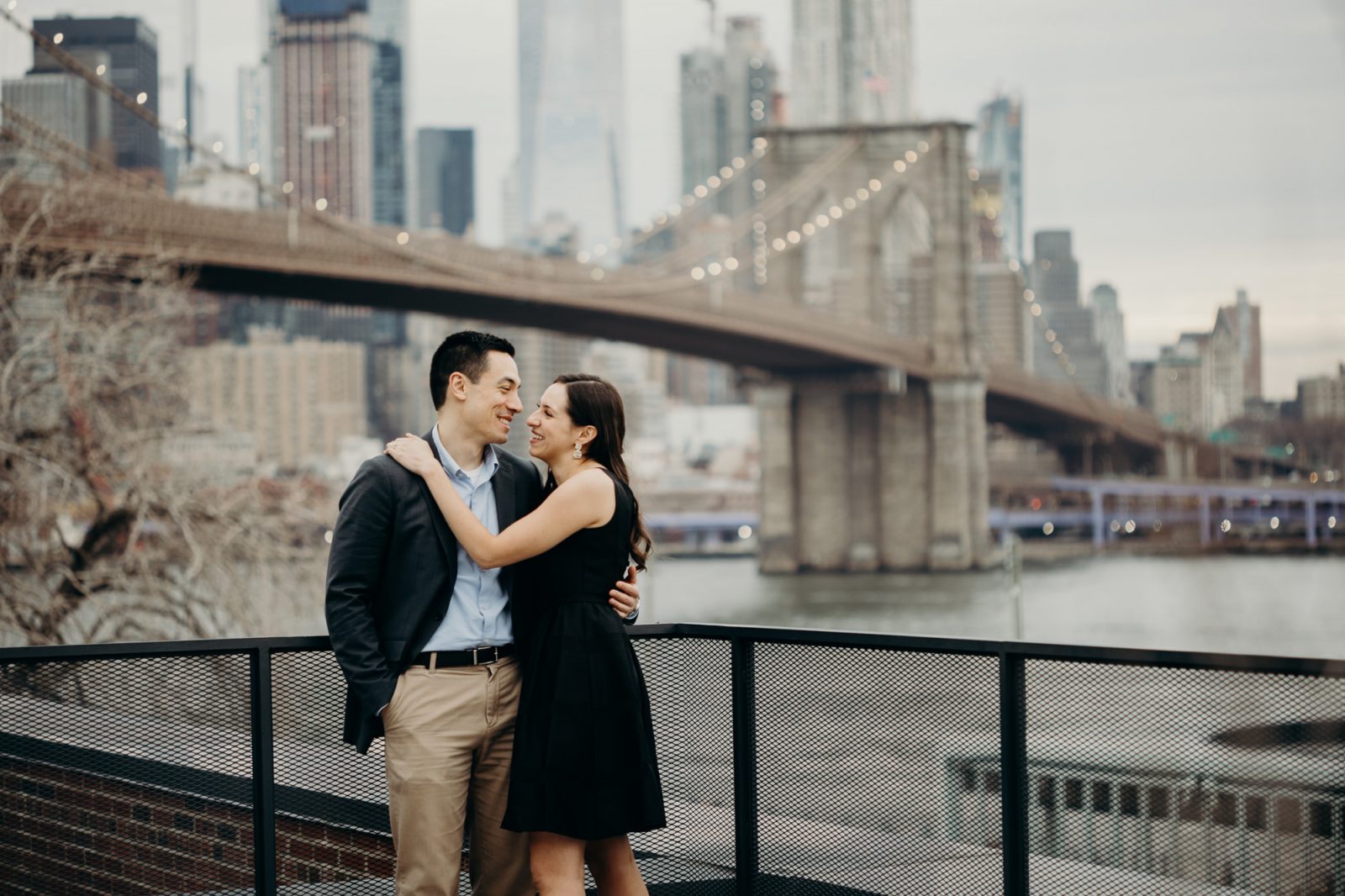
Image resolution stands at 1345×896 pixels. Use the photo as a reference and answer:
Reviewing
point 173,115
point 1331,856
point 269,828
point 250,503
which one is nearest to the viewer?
point 1331,856

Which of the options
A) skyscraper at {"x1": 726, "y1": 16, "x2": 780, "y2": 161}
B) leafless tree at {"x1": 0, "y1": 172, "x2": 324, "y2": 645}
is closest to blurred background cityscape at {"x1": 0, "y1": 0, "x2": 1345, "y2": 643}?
leafless tree at {"x1": 0, "y1": 172, "x2": 324, "y2": 645}

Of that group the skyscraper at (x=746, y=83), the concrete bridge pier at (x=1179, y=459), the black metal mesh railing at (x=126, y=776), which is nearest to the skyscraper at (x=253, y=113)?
the concrete bridge pier at (x=1179, y=459)

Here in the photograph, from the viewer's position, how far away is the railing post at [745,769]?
3.88 metres

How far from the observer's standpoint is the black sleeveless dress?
3256 millimetres

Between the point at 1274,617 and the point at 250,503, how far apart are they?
2702 cm

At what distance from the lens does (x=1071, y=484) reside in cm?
5138

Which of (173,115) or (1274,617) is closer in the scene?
(173,115)

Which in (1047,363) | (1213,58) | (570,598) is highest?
(1213,58)

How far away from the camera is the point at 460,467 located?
338 cm

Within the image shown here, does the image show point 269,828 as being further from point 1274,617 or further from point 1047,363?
point 1047,363

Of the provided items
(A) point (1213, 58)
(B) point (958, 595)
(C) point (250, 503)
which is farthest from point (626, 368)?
(C) point (250, 503)

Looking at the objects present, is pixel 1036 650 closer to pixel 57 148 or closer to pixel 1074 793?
pixel 1074 793

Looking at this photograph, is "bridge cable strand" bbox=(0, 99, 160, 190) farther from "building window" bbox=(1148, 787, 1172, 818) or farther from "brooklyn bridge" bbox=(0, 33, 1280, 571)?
"building window" bbox=(1148, 787, 1172, 818)

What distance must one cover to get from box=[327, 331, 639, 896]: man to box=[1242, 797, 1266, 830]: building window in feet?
4.27
